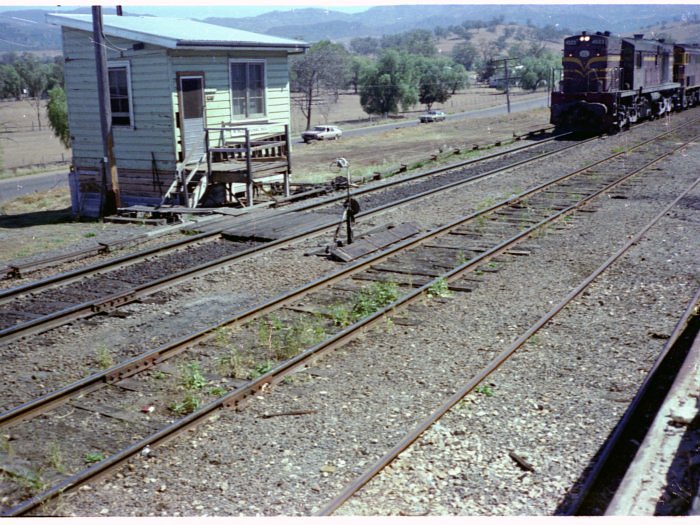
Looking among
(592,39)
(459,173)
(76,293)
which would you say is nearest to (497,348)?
(76,293)

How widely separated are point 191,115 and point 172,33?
6.58 ft

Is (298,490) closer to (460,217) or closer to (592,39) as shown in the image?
(460,217)

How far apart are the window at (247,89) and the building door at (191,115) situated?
42.9 inches

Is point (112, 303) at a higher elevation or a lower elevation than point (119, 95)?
lower

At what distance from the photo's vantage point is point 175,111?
56.1ft

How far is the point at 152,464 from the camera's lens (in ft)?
17.3

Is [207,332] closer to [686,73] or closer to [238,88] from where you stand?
[238,88]

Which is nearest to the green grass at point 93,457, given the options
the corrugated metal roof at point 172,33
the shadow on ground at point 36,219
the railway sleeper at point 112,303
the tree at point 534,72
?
the railway sleeper at point 112,303

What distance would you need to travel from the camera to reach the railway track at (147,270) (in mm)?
8703

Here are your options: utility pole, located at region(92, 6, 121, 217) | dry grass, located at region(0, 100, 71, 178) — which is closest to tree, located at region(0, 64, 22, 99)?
dry grass, located at region(0, 100, 71, 178)

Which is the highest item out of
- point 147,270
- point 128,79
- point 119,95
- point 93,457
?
point 128,79

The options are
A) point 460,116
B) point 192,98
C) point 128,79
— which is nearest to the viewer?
point 192,98

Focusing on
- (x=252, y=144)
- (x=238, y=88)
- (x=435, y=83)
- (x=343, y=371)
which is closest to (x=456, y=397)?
(x=343, y=371)

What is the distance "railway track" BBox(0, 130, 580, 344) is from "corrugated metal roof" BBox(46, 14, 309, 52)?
464 cm
